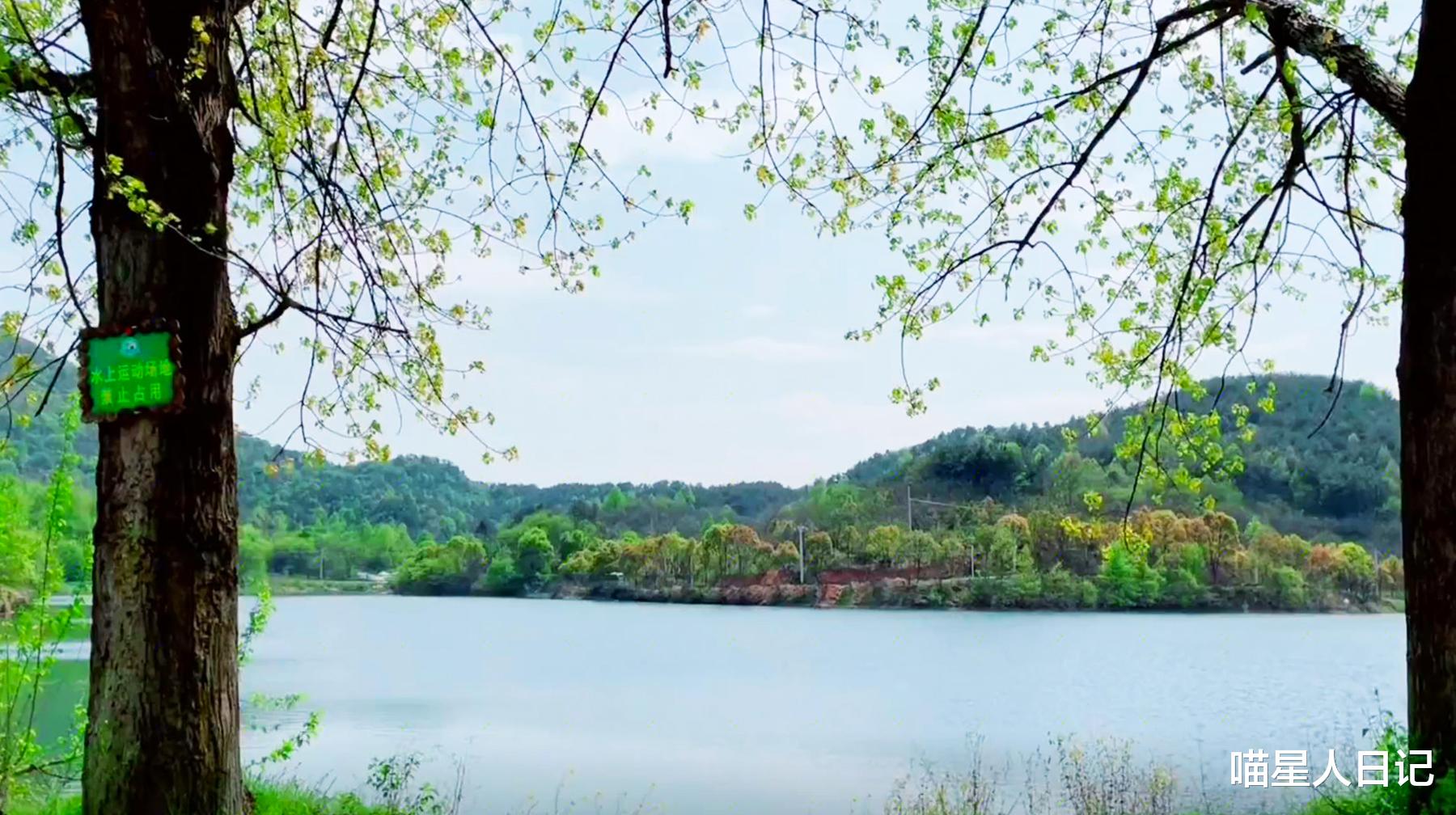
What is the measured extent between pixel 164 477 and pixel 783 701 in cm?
1815

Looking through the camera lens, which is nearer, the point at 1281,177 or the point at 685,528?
the point at 1281,177

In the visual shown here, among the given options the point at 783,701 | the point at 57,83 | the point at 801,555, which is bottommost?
the point at 783,701

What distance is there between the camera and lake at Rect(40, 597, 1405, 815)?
12.9 m

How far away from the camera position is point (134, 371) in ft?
11.7

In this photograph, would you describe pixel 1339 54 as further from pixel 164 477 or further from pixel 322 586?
pixel 322 586

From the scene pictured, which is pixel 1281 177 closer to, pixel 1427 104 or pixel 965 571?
pixel 1427 104

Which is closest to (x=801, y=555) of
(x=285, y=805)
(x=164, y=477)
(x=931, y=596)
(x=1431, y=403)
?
(x=931, y=596)

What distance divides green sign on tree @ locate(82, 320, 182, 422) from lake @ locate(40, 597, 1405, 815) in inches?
162

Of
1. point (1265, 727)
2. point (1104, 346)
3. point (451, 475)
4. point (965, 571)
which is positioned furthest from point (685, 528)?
point (1104, 346)

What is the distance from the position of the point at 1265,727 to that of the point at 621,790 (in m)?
9.32

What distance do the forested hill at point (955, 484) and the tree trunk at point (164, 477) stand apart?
2.68ft

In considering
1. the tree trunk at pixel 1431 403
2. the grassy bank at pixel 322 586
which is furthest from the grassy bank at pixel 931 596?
the tree trunk at pixel 1431 403

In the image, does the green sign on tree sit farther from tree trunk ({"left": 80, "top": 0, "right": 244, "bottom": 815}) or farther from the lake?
the lake

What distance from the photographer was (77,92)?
13.6 feet
